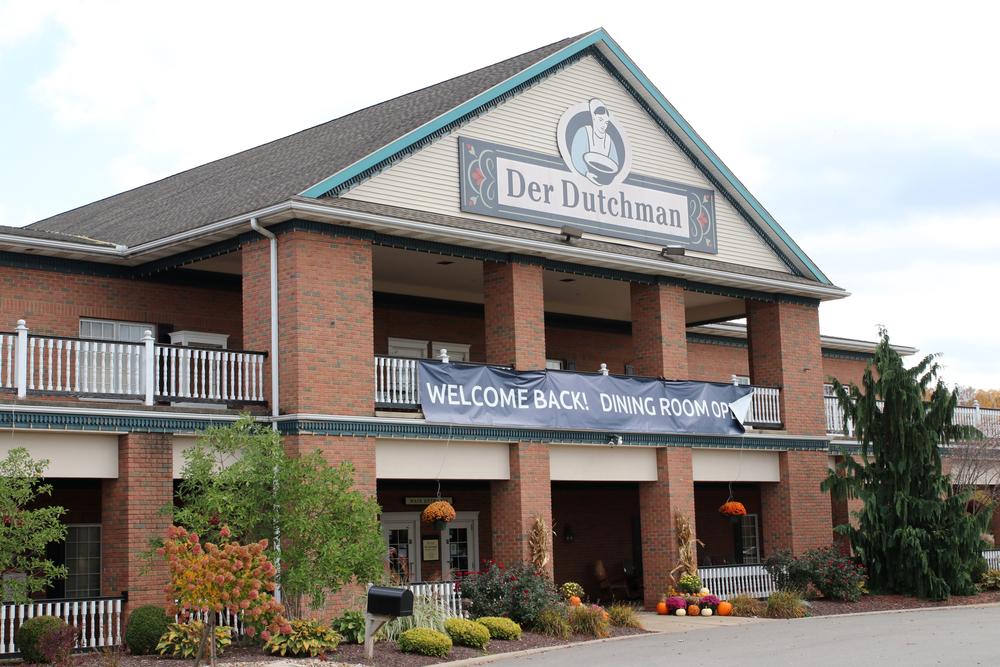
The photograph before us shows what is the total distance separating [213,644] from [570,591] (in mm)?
8814

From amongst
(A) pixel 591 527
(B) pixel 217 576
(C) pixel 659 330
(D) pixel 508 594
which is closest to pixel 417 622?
(D) pixel 508 594

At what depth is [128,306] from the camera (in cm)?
2120

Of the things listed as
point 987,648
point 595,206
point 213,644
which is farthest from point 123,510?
point 987,648

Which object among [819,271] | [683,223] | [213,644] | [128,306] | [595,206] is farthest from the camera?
[819,271]

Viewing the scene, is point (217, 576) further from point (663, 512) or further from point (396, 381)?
point (663, 512)

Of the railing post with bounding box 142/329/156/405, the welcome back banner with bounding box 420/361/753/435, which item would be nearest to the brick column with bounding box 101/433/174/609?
the railing post with bounding box 142/329/156/405

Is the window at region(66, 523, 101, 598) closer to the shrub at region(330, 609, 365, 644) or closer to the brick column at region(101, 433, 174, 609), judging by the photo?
the brick column at region(101, 433, 174, 609)

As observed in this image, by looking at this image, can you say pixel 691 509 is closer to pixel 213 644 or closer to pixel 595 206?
pixel 595 206

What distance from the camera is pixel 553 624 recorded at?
19.0 meters

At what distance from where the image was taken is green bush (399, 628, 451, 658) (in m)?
16.2

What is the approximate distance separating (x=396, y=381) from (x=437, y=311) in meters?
6.12

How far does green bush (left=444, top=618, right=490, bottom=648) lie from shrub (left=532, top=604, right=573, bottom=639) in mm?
1902

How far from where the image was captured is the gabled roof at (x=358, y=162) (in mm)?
20078

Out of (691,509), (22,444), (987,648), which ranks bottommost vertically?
(987,648)
